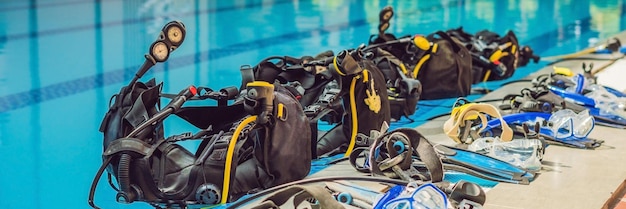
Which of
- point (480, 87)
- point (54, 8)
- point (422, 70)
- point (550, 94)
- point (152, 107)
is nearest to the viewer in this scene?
point (152, 107)

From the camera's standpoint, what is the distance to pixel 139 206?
3463 millimetres

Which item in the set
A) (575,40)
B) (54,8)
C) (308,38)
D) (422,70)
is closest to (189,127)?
(422,70)

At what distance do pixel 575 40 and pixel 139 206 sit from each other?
21.3 feet

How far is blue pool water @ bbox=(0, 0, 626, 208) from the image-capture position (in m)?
4.30

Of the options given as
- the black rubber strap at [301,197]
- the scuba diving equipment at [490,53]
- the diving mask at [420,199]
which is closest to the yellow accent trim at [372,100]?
the black rubber strap at [301,197]

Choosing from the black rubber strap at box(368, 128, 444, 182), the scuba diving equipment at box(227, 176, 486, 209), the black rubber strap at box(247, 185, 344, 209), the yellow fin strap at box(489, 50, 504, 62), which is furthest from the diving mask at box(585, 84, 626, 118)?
the black rubber strap at box(247, 185, 344, 209)

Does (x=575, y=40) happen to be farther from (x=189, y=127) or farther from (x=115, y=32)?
(x=189, y=127)

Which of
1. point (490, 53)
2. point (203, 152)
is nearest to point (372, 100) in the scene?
point (203, 152)

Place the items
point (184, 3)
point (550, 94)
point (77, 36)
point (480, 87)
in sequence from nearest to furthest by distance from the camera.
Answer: point (550, 94) < point (480, 87) < point (77, 36) < point (184, 3)

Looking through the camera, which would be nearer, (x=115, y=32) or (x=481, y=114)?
(x=481, y=114)

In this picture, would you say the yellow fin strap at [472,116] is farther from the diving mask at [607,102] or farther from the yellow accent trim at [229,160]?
the yellow accent trim at [229,160]

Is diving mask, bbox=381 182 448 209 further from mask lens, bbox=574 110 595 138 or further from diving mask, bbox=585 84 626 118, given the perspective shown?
diving mask, bbox=585 84 626 118

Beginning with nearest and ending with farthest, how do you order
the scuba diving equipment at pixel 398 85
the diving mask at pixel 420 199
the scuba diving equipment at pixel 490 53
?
the diving mask at pixel 420 199, the scuba diving equipment at pixel 398 85, the scuba diving equipment at pixel 490 53

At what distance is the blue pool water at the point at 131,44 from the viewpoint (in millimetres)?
4305
